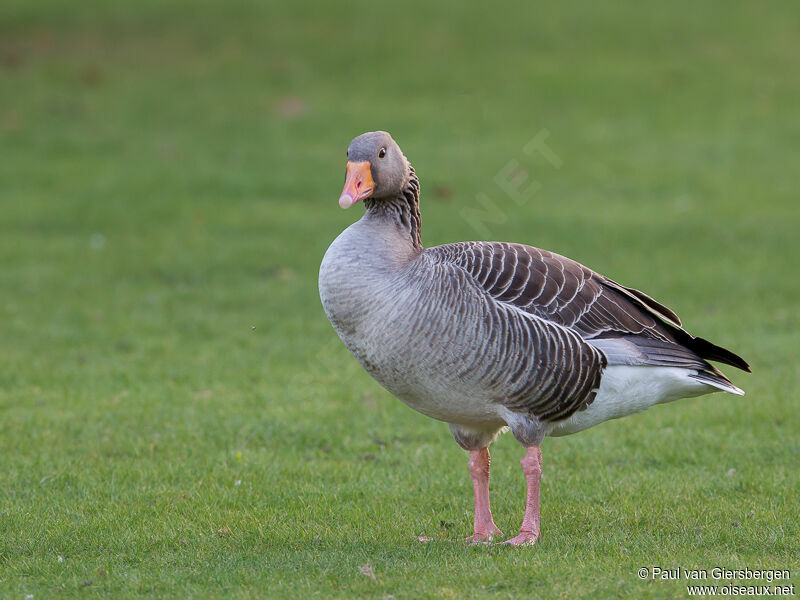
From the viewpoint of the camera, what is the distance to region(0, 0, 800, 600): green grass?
6.59 m

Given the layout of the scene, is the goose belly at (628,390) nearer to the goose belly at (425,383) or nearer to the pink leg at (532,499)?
the pink leg at (532,499)

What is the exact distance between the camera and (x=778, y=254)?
14797mm

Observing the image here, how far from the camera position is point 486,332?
620cm

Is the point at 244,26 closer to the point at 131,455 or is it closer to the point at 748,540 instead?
the point at 131,455

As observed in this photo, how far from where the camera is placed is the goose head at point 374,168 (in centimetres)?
637

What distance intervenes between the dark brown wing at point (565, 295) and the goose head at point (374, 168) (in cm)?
53

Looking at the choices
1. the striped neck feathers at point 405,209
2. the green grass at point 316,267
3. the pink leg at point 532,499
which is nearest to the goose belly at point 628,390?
the pink leg at point 532,499

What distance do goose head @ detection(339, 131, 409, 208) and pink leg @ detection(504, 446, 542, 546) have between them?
1.92m

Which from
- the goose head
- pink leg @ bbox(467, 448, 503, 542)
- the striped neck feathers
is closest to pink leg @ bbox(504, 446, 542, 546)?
pink leg @ bbox(467, 448, 503, 542)

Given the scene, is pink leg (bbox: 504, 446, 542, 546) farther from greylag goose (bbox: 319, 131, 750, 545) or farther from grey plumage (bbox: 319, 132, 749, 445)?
grey plumage (bbox: 319, 132, 749, 445)

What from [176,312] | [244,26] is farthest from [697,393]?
[244,26]

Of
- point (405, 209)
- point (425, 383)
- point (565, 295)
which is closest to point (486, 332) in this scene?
point (425, 383)

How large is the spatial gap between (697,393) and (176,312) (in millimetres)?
7741

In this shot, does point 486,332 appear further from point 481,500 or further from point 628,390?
point 481,500
